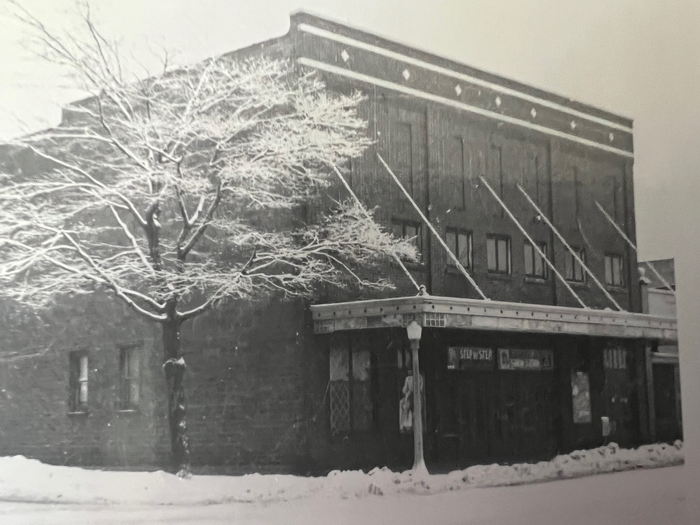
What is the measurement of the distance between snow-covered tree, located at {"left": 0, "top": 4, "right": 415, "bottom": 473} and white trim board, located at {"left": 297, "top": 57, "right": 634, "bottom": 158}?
0.35 feet

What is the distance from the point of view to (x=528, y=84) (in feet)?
18.4

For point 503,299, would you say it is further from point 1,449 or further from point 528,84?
point 1,449

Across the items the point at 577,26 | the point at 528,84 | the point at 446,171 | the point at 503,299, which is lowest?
the point at 503,299

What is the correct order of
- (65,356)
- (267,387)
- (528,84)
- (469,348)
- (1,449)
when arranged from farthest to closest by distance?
(528,84)
(469,348)
(267,387)
(65,356)
(1,449)

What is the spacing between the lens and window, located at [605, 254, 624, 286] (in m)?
5.78

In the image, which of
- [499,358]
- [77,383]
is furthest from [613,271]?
[77,383]

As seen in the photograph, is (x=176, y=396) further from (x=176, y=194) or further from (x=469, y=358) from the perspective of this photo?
(x=469, y=358)

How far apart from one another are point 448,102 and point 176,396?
7.03 ft

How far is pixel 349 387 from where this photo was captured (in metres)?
4.59

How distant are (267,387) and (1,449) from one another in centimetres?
114

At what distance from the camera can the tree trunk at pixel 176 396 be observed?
4.06m

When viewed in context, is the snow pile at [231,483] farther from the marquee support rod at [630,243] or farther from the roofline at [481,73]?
the roofline at [481,73]

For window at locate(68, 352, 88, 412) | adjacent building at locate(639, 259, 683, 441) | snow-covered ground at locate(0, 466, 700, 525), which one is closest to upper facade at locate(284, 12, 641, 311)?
adjacent building at locate(639, 259, 683, 441)

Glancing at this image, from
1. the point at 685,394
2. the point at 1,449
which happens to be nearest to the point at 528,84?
the point at 685,394
